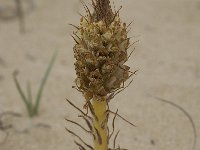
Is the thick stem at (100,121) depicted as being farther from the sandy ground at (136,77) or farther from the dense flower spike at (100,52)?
the sandy ground at (136,77)

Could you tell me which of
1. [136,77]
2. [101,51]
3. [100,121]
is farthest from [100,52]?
[136,77]

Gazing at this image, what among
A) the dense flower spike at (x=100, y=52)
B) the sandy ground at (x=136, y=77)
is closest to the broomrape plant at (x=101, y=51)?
the dense flower spike at (x=100, y=52)

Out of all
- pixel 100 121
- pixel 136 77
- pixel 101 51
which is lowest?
pixel 100 121

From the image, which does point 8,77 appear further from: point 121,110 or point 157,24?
point 157,24

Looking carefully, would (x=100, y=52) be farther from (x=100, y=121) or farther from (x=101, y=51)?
(x=100, y=121)

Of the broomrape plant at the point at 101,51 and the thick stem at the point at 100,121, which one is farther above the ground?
the broomrape plant at the point at 101,51
